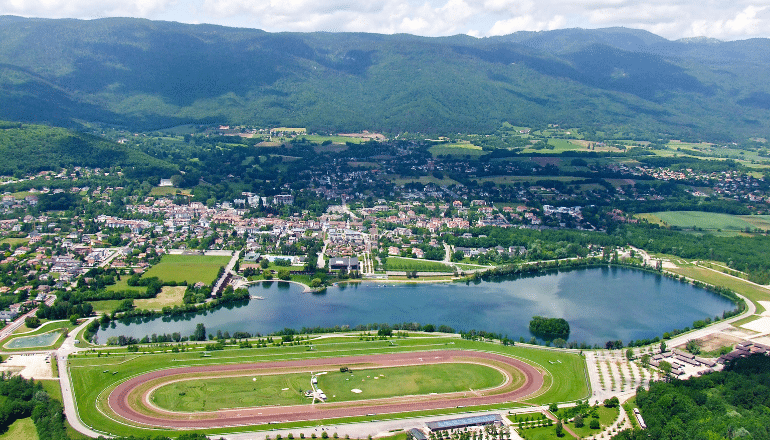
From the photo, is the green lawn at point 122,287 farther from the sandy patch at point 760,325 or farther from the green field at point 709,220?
the green field at point 709,220

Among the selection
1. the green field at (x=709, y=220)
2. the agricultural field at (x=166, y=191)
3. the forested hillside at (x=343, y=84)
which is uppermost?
the forested hillside at (x=343, y=84)

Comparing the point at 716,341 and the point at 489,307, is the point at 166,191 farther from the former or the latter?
the point at 716,341

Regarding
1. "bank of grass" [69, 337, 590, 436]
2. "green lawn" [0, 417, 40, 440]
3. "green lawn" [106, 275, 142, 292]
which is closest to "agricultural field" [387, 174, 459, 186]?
"green lawn" [106, 275, 142, 292]

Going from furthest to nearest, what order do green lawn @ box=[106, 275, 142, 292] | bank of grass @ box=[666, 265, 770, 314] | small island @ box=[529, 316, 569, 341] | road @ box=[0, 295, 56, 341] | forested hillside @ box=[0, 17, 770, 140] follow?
forested hillside @ box=[0, 17, 770, 140] → bank of grass @ box=[666, 265, 770, 314] → green lawn @ box=[106, 275, 142, 292] → small island @ box=[529, 316, 569, 341] → road @ box=[0, 295, 56, 341]

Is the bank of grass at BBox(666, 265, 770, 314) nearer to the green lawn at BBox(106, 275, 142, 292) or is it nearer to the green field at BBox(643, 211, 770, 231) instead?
the green field at BBox(643, 211, 770, 231)

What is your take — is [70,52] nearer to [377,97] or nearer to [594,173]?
[377,97]

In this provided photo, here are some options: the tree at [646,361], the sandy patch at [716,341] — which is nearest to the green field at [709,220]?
the sandy patch at [716,341]

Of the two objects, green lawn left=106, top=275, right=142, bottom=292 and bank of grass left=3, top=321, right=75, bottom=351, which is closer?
bank of grass left=3, top=321, right=75, bottom=351
